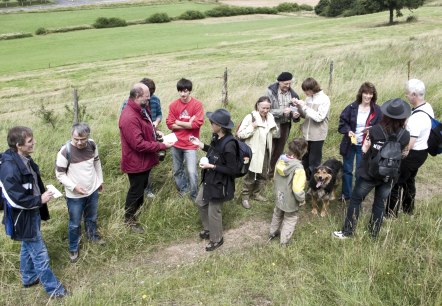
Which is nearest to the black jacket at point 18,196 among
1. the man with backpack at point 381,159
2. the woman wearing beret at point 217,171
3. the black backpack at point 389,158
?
the woman wearing beret at point 217,171

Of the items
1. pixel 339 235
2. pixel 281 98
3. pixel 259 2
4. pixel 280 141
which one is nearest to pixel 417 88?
pixel 339 235

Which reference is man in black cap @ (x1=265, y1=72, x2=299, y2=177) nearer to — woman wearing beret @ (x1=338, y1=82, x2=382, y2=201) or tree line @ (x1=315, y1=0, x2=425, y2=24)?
woman wearing beret @ (x1=338, y1=82, x2=382, y2=201)

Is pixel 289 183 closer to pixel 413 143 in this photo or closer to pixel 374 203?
pixel 374 203

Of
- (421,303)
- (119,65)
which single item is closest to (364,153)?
(421,303)

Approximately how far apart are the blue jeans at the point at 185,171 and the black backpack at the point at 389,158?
2.55 metres

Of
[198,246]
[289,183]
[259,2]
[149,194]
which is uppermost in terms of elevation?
[259,2]

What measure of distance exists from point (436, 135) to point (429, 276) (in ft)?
6.61

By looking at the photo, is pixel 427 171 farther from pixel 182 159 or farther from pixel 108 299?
pixel 108 299

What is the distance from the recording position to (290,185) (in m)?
4.94

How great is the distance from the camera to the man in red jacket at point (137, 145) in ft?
16.2

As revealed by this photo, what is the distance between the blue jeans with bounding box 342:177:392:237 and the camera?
4.69 metres

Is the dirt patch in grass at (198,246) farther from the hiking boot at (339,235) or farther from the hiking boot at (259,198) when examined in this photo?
the hiking boot at (339,235)

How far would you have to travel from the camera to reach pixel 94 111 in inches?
426

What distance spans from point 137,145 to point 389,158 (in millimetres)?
2823
